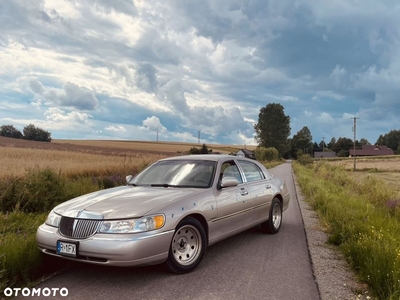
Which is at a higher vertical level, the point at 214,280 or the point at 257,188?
the point at 257,188

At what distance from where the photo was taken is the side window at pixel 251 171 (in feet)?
21.7

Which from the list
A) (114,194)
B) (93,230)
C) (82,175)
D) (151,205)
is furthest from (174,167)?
(82,175)

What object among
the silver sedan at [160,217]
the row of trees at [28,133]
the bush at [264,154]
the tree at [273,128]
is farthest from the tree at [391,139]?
the silver sedan at [160,217]

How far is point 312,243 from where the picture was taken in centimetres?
632

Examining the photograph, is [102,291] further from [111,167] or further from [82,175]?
[111,167]

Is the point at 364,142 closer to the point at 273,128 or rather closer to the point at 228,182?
the point at 273,128

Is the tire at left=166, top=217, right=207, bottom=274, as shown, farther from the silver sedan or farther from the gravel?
the gravel

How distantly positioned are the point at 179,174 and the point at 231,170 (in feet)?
3.34

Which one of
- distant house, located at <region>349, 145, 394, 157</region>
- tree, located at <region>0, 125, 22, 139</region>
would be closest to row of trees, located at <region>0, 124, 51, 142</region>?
tree, located at <region>0, 125, 22, 139</region>

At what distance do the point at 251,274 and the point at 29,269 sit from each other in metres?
2.74

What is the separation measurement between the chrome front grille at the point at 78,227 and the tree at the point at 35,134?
8626 cm

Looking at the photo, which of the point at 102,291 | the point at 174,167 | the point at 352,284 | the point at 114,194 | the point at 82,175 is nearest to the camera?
the point at 102,291

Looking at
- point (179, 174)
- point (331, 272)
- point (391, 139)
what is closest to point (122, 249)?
point (179, 174)

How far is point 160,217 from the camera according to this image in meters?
4.25
